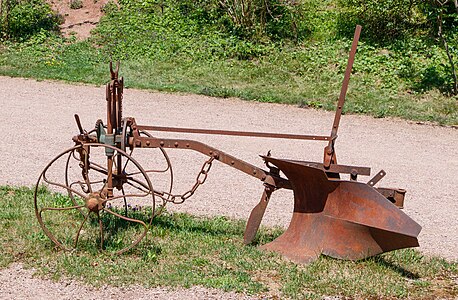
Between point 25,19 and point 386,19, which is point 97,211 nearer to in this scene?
point 386,19

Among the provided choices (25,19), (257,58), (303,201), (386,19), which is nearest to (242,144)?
(303,201)

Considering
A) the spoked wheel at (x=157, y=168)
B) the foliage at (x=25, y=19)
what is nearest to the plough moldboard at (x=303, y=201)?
the spoked wheel at (x=157, y=168)

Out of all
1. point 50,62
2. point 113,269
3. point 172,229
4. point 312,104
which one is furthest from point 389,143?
point 50,62

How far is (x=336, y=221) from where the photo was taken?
5.18 metres

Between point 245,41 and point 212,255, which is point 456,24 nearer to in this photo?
point 245,41

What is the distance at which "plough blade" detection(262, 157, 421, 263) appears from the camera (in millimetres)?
4953

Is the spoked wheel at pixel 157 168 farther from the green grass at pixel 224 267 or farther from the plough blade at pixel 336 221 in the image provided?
the plough blade at pixel 336 221

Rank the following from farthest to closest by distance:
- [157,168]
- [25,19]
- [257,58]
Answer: [25,19] < [257,58] < [157,168]

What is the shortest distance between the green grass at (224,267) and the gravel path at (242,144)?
0.37 metres

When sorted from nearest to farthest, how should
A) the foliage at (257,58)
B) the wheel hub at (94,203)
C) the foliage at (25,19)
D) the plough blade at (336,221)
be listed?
1. the plough blade at (336,221)
2. the wheel hub at (94,203)
3. the foliage at (257,58)
4. the foliage at (25,19)

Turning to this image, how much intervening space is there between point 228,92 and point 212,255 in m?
6.09

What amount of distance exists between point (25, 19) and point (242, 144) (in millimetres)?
7203

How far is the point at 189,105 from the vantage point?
34.5 feet

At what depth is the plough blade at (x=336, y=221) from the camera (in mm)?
4953
